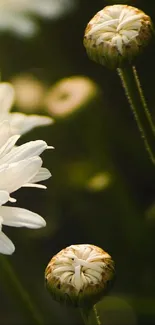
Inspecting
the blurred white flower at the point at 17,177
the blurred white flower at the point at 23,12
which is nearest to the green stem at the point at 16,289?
the blurred white flower at the point at 17,177

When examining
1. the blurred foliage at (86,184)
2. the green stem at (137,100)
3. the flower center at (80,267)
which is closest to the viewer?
the flower center at (80,267)

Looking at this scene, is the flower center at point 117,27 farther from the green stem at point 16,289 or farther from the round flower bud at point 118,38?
the green stem at point 16,289

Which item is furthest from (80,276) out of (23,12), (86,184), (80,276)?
(23,12)

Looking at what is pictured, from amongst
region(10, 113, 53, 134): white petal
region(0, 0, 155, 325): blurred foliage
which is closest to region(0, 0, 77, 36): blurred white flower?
region(0, 0, 155, 325): blurred foliage

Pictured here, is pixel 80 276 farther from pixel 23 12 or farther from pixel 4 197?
pixel 23 12

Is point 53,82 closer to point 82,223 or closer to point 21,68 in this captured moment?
point 21,68

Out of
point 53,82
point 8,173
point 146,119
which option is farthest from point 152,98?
point 8,173
